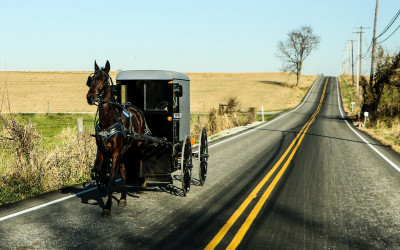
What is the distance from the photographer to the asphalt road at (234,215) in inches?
219

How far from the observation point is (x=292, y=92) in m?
78.9

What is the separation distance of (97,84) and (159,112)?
2.11m

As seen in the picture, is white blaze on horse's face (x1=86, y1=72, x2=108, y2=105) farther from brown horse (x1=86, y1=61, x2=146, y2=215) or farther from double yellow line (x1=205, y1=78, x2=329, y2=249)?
double yellow line (x1=205, y1=78, x2=329, y2=249)

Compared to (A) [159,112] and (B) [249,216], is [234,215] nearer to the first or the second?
(B) [249,216]

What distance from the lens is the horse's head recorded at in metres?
6.32

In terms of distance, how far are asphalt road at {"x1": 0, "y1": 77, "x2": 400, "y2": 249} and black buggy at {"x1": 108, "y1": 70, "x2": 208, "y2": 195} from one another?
0.60m

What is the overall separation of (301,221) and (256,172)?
171 inches

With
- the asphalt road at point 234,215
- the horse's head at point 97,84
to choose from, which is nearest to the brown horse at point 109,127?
the horse's head at point 97,84

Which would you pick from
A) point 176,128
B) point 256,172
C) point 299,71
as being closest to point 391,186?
point 256,172

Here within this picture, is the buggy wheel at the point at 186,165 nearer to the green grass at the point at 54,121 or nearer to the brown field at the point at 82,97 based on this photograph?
the green grass at the point at 54,121

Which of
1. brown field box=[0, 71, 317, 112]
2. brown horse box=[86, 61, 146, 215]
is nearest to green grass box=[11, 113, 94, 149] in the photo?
brown field box=[0, 71, 317, 112]

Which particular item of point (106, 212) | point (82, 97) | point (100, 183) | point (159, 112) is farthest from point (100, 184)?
point (82, 97)

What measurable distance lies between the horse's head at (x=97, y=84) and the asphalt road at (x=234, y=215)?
83.0 inches

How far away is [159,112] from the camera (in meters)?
8.32
